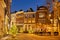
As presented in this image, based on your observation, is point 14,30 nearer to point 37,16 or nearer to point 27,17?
point 37,16

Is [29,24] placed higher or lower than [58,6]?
lower

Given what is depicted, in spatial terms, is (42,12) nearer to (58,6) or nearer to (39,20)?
(39,20)

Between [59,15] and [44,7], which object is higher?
[44,7]

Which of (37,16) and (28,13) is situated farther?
(28,13)

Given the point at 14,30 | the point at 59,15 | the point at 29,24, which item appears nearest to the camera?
the point at 14,30

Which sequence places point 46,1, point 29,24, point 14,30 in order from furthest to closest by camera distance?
1. point 29,24
2. point 46,1
3. point 14,30

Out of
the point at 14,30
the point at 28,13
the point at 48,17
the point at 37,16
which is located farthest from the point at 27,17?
the point at 14,30

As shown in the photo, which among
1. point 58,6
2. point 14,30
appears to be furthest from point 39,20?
point 14,30

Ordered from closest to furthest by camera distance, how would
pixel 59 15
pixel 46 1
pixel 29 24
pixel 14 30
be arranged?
pixel 14 30
pixel 59 15
pixel 46 1
pixel 29 24

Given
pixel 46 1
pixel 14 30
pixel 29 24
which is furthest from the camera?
pixel 29 24

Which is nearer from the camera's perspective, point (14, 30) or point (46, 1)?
point (14, 30)

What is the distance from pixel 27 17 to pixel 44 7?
9.22ft

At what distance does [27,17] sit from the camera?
17.2m

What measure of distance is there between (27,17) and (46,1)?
11.2ft
